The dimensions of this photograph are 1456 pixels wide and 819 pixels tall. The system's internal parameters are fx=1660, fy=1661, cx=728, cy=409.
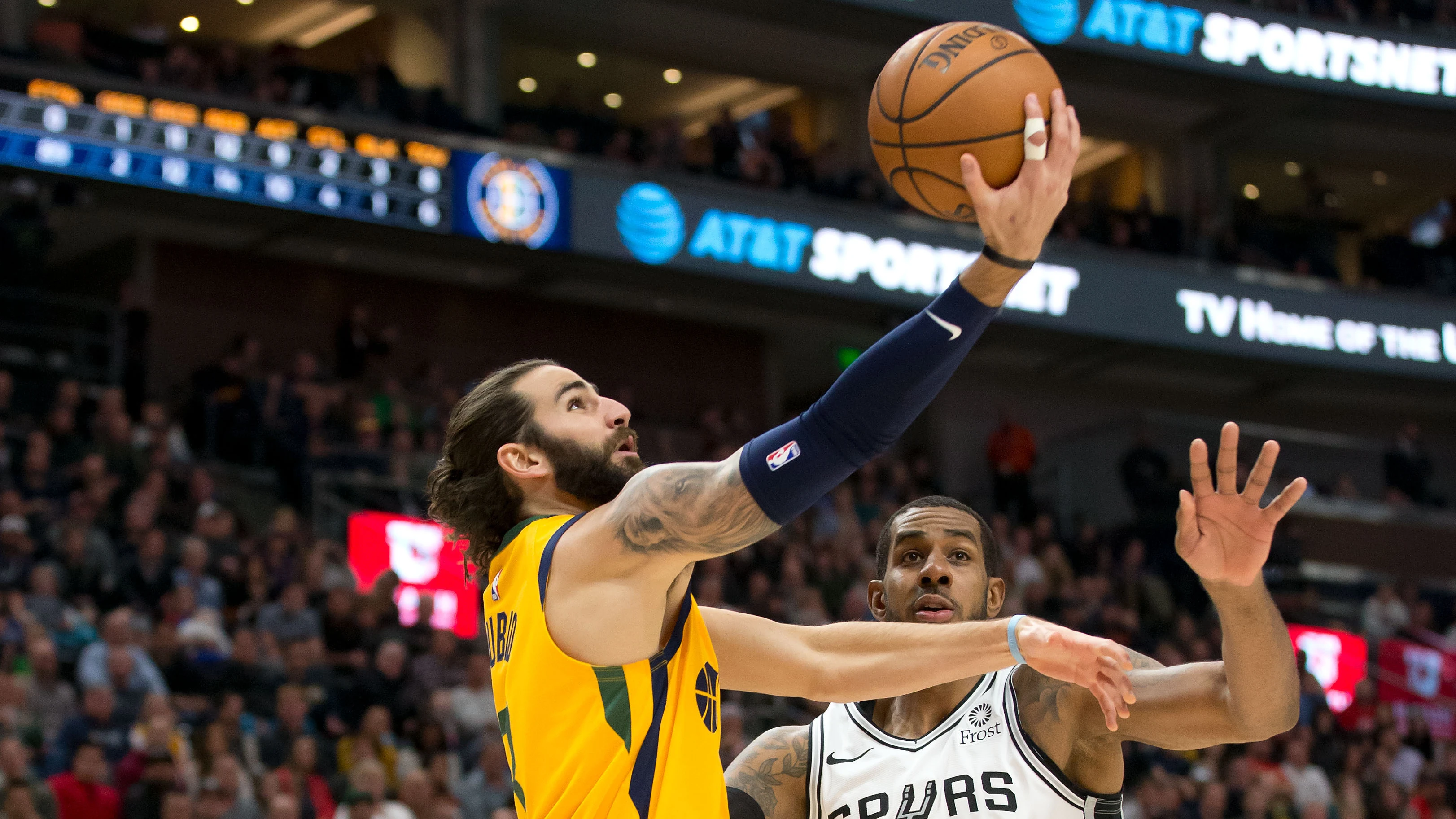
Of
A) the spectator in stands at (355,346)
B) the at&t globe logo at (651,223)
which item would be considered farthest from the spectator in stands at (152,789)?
the at&t globe logo at (651,223)

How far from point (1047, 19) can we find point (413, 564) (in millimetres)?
11311

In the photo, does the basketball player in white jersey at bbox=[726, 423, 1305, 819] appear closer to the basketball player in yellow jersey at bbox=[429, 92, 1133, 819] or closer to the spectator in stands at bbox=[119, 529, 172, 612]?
the basketball player in yellow jersey at bbox=[429, 92, 1133, 819]

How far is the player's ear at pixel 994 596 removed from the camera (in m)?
4.92

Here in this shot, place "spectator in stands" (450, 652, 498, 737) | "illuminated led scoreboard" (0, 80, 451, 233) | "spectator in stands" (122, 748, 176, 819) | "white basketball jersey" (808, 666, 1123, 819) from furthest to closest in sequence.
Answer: "illuminated led scoreboard" (0, 80, 451, 233) → "spectator in stands" (450, 652, 498, 737) → "spectator in stands" (122, 748, 176, 819) → "white basketball jersey" (808, 666, 1123, 819)

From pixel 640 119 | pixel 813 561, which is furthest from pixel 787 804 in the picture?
pixel 640 119

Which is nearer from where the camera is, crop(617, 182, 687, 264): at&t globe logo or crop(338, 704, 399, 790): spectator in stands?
crop(338, 704, 399, 790): spectator in stands

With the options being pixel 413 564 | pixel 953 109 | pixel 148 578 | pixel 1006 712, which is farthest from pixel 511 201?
pixel 953 109

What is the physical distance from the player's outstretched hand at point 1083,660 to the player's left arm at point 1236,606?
499 mm

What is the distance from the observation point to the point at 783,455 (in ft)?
9.90

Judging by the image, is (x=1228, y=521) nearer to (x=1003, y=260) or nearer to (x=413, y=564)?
(x=1003, y=260)

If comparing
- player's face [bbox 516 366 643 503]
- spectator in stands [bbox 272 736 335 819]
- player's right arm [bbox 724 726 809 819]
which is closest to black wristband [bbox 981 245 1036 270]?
player's face [bbox 516 366 643 503]

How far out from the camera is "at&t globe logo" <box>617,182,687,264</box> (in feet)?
63.9

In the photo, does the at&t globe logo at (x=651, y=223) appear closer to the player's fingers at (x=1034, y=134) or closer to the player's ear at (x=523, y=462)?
the player's ear at (x=523, y=462)

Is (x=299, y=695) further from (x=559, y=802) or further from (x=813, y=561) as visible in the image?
(x=559, y=802)
